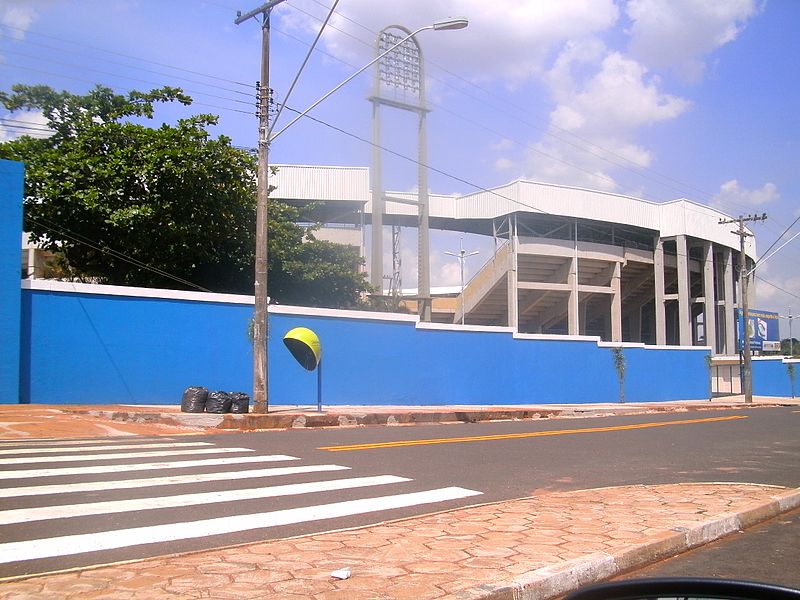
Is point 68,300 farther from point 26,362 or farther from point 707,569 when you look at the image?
point 707,569

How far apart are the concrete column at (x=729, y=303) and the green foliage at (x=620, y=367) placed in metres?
23.8

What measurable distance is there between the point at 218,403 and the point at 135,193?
9859 mm

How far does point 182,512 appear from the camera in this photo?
696 centimetres

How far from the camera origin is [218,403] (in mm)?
17266

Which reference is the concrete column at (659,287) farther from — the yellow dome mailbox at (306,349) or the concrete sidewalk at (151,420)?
the yellow dome mailbox at (306,349)

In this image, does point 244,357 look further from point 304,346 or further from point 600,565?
point 600,565

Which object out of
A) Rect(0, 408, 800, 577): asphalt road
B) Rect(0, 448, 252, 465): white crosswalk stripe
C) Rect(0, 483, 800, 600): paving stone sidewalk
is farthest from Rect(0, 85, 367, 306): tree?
Rect(0, 483, 800, 600): paving stone sidewalk

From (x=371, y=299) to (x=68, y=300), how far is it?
Result: 1900 centimetres

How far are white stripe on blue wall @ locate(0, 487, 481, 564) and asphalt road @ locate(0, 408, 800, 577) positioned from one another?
2 centimetres

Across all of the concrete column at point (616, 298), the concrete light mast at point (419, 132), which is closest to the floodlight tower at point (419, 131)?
the concrete light mast at point (419, 132)

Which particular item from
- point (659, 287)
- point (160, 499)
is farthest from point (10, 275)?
point (659, 287)

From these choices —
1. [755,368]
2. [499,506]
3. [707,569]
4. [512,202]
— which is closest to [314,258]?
[512,202]

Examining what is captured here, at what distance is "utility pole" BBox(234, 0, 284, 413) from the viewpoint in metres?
17.3

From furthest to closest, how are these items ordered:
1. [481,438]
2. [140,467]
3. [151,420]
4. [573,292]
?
[573,292] → [151,420] → [481,438] → [140,467]
